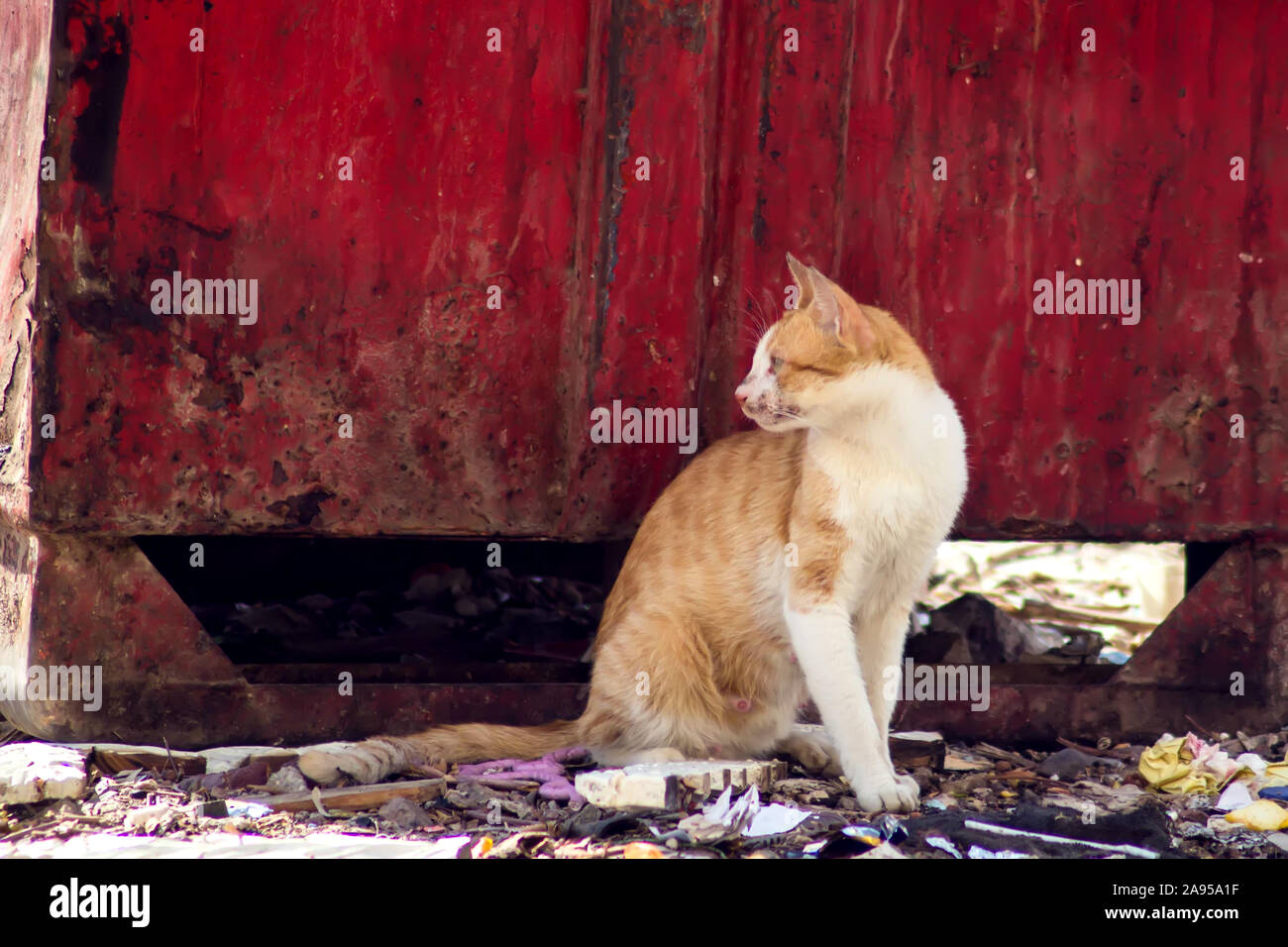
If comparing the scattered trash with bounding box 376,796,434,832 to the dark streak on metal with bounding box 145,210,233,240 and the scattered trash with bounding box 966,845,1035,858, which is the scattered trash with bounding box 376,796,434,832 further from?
the dark streak on metal with bounding box 145,210,233,240

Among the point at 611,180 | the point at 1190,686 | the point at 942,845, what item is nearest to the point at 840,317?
the point at 611,180

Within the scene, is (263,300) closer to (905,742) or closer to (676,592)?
(676,592)

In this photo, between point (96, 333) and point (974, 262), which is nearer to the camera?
point (96, 333)

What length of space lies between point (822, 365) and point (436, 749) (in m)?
1.54

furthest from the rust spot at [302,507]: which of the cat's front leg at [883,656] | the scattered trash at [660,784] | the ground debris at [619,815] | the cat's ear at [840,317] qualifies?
the cat's front leg at [883,656]

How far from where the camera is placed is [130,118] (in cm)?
318

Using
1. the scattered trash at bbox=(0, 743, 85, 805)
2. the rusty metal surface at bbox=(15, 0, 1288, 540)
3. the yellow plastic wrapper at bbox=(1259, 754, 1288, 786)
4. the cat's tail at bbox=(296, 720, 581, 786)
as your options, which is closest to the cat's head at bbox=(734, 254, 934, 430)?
the rusty metal surface at bbox=(15, 0, 1288, 540)

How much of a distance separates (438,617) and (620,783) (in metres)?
2.23

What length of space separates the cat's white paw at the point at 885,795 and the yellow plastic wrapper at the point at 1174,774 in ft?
2.95

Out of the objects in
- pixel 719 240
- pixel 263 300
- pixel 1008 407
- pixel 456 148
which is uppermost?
pixel 456 148

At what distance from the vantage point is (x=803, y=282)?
128 inches

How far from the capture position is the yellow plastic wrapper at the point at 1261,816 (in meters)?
2.97

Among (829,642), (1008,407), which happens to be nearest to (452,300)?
(829,642)

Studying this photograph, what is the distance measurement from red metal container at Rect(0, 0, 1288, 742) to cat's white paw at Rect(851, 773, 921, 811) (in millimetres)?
1123
